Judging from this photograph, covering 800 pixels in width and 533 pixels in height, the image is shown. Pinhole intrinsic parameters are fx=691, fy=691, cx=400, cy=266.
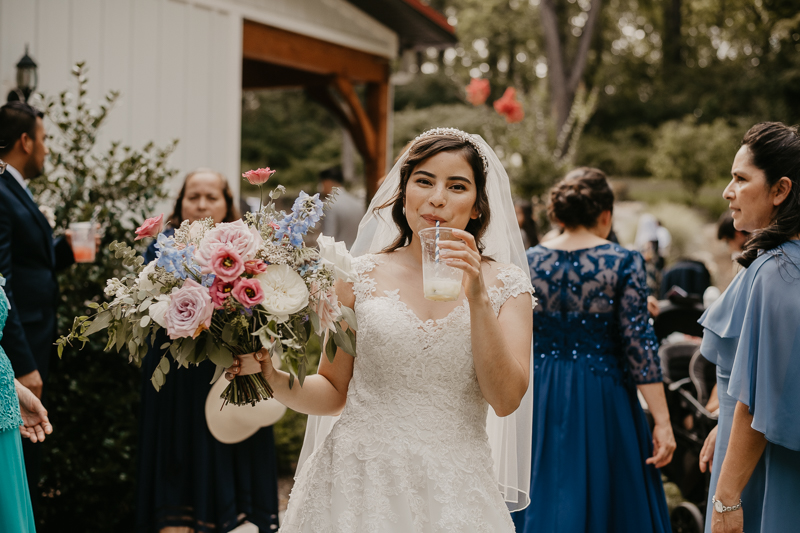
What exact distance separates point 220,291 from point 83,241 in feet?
7.69

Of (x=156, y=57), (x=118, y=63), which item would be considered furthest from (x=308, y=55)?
(x=118, y=63)

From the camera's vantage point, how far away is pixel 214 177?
4094 millimetres

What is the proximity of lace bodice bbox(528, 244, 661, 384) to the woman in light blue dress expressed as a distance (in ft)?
2.99

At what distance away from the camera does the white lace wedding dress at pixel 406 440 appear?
206cm

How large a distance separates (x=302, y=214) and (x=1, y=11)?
→ 4.41 m

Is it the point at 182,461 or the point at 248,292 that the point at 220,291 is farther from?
the point at 182,461

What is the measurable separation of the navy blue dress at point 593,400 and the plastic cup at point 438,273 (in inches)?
71.6

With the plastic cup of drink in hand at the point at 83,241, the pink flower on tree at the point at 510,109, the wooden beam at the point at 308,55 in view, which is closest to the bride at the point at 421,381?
the plastic cup of drink in hand at the point at 83,241

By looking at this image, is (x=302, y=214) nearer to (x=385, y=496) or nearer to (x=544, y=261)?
(x=385, y=496)

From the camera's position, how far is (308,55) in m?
8.18

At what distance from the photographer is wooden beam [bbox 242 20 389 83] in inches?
292

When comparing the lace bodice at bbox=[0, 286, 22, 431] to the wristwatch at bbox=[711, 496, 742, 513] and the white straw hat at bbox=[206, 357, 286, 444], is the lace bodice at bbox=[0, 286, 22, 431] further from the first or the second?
the wristwatch at bbox=[711, 496, 742, 513]

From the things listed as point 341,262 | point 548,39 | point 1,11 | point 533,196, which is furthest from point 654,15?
point 341,262

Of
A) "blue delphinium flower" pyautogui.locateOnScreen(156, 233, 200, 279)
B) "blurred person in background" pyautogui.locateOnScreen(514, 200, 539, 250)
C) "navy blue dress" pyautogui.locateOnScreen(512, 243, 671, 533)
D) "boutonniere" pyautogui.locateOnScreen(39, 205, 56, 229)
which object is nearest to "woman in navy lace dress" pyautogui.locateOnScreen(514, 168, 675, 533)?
"navy blue dress" pyautogui.locateOnScreen(512, 243, 671, 533)
